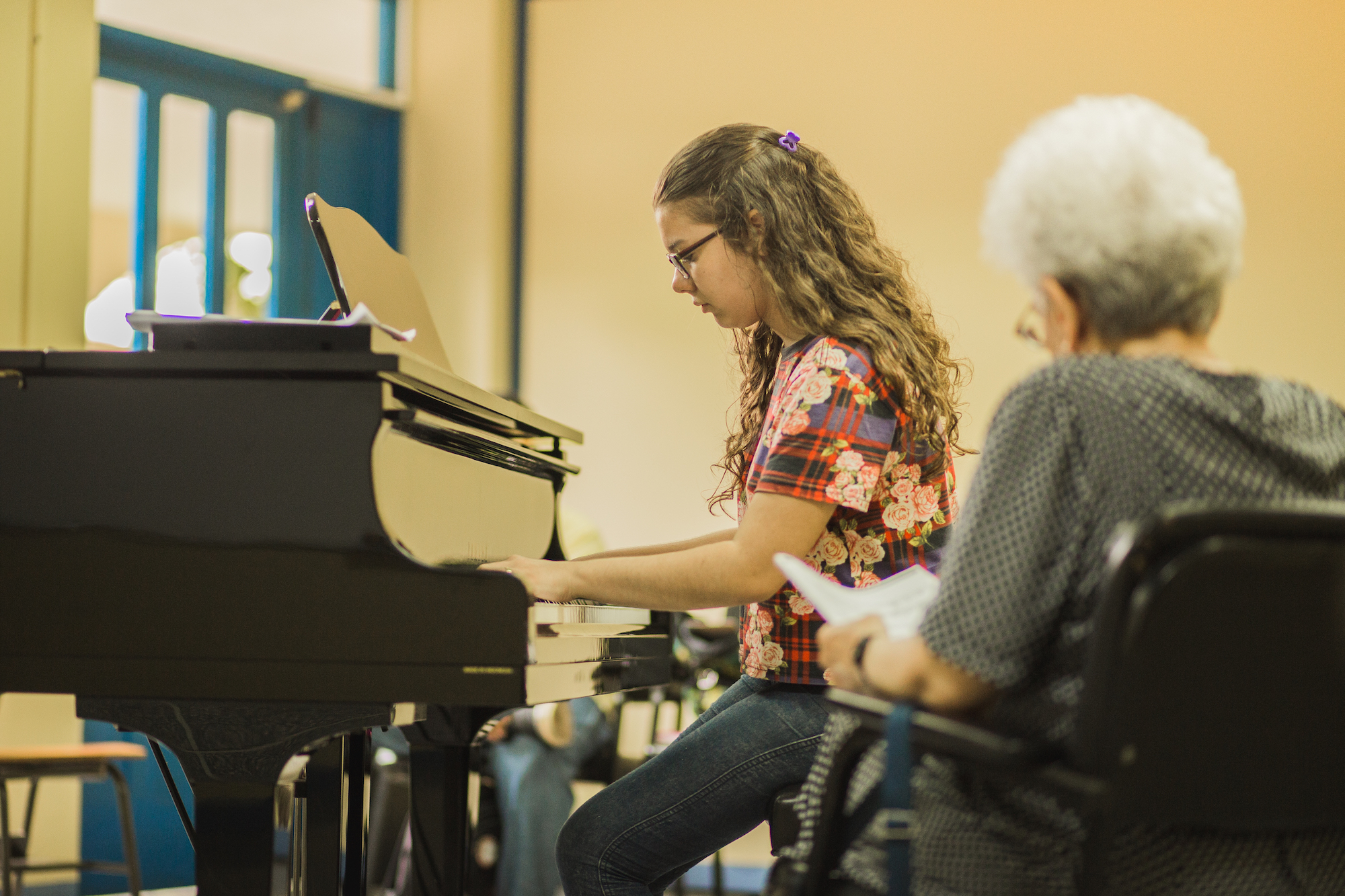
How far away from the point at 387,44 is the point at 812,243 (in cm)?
380

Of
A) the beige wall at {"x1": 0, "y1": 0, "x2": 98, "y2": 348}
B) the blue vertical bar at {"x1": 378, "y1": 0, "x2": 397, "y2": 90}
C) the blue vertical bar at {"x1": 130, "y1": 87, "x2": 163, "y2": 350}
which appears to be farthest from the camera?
the blue vertical bar at {"x1": 378, "y1": 0, "x2": 397, "y2": 90}

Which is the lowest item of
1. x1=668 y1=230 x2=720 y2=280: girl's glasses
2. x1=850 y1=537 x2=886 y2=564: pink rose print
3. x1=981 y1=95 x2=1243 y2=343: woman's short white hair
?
x1=850 y1=537 x2=886 y2=564: pink rose print

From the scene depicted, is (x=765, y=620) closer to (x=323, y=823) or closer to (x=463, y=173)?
(x=323, y=823)

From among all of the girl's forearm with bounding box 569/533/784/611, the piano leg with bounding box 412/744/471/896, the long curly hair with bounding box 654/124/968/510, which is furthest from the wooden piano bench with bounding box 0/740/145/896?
the long curly hair with bounding box 654/124/968/510

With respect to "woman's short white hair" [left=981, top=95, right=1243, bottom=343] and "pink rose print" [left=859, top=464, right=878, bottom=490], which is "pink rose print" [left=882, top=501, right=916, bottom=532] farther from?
"woman's short white hair" [left=981, top=95, right=1243, bottom=343]

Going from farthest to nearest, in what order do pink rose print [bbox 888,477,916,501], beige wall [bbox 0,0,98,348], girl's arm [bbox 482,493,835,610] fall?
1. beige wall [bbox 0,0,98,348]
2. pink rose print [bbox 888,477,916,501]
3. girl's arm [bbox 482,493,835,610]

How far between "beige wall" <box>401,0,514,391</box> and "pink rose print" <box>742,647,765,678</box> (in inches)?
128

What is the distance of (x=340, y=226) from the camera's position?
1.82 m

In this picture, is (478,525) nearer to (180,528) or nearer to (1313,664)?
(180,528)

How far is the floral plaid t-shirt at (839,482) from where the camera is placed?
5.06ft

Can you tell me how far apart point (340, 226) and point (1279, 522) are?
53.3 inches

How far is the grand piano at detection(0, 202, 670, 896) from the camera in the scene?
1371 millimetres

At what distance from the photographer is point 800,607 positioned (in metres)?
1.67

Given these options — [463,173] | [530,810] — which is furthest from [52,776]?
[463,173]
